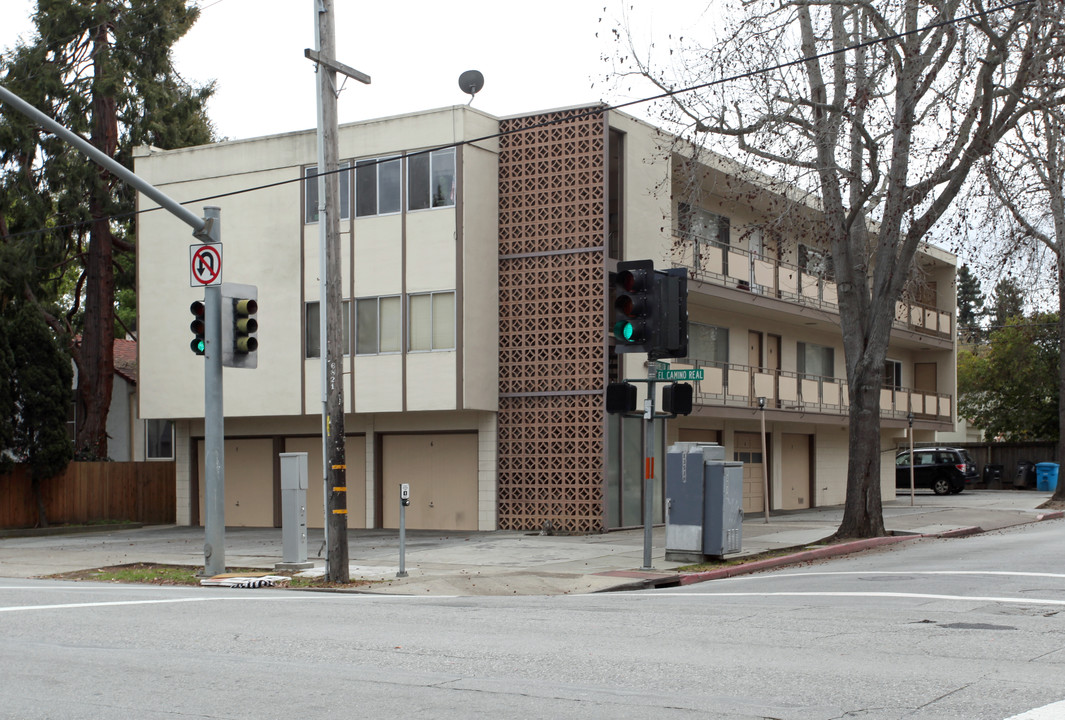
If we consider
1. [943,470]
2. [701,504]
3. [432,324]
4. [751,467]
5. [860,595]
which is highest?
[432,324]

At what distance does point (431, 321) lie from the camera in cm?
2550

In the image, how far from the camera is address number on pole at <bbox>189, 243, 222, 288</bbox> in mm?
16797

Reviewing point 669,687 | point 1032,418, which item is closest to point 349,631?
point 669,687

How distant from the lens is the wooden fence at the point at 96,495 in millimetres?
→ 29172

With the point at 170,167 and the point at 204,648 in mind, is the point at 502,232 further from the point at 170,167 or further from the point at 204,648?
the point at 204,648

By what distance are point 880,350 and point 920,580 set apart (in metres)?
7.98

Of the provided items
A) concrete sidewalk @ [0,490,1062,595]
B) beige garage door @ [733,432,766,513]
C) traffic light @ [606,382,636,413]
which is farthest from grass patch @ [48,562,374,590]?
beige garage door @ [733,432,766,513]

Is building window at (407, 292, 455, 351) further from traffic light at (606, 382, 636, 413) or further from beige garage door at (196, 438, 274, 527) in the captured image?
traffic light at (606, 382, 636, 413)

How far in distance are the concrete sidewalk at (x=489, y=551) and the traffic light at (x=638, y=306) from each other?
3353 mm

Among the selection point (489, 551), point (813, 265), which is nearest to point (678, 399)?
point (489, 551)

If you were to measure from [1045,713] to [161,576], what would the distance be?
1389 centimetres

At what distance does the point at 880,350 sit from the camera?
2197 centimetres

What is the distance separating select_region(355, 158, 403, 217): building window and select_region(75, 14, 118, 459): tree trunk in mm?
10950

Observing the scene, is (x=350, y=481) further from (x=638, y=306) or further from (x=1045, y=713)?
(x=1045, y=713)
